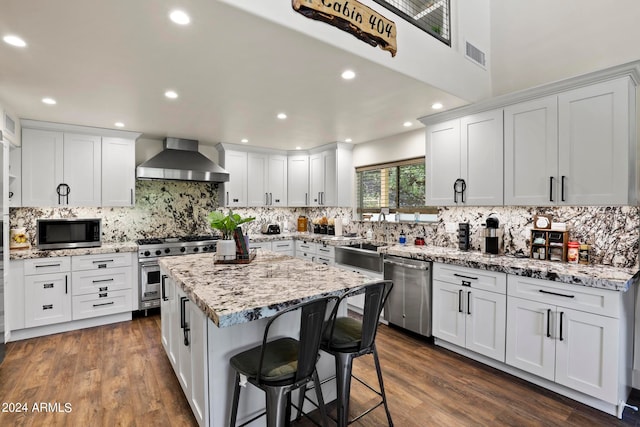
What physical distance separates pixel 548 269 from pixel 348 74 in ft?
7.18

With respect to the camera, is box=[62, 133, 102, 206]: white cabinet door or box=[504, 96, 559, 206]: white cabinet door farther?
box=[62, 133, 102, 206]: white cabinet door

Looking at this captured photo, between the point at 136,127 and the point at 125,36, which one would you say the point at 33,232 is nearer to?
the point at 136,127

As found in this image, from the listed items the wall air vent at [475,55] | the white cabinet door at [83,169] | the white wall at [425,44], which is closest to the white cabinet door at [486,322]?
the white wall at [425,44]

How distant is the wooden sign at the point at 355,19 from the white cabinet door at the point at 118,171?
139 inches

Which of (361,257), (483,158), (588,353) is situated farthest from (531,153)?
(361,257)

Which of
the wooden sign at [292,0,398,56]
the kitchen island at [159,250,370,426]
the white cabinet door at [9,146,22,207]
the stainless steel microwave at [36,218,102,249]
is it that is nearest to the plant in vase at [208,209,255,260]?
the kitchen island at [159,250,370,426]

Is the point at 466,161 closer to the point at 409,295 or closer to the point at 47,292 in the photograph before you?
the point at 409,295

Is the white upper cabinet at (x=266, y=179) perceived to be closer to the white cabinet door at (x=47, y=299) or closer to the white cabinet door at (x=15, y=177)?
the white cabinet door at (x=47, y=299)

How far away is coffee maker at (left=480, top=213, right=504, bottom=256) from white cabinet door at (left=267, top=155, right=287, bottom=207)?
3.52 m

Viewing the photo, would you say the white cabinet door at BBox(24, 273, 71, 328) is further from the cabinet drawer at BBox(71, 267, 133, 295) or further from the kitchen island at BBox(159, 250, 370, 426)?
the kitchen island at BBox(159, 250, 370, 426)

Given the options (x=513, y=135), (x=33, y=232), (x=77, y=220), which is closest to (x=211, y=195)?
(x=77, y=220)

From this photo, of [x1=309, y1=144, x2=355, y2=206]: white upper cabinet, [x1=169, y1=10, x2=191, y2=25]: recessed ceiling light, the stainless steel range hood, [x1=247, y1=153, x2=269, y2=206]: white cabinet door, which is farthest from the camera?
[x1=247, y1=153, x2=269, y2=206]: white cabinet door

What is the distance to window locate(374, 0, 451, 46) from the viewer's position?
8.59 feet

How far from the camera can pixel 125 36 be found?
6.28 feet
